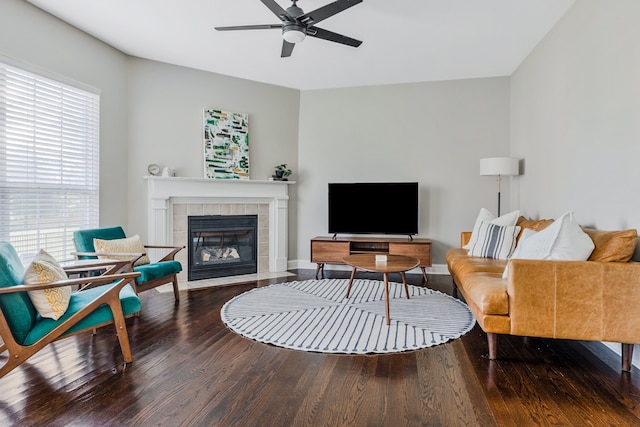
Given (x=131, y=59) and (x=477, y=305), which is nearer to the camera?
(x=477, y=305)

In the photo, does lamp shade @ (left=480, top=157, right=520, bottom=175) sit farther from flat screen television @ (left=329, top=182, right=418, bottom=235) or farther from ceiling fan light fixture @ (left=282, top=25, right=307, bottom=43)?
ceiling fan light fixture @ (left=282, top=25, right=307, bottom=43)

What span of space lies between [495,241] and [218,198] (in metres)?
3.53

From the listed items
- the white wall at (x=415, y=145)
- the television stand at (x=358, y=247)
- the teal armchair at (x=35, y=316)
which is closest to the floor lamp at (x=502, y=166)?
the white wall at (x=415, y=145)

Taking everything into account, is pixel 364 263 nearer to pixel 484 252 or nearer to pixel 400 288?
pixel 400 288

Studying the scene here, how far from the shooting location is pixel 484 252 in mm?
3896

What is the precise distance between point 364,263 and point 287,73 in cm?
293

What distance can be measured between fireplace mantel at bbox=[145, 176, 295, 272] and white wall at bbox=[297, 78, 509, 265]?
379mm

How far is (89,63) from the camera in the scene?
3.93m

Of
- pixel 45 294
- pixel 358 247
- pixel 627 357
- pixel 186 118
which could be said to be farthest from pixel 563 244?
pixel 186 118

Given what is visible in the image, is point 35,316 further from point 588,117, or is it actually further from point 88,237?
point 588,117

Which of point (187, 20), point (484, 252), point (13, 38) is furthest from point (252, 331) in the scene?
point (13, 38)

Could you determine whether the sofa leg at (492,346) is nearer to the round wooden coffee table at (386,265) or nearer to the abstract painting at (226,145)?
the round wooden coffee table at (386,265)

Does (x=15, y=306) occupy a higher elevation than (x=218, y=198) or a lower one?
lower

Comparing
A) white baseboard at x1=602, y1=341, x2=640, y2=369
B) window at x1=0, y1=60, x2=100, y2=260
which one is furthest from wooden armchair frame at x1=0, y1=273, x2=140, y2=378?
white baseboard at x1=602, y1=341, x2=640, y2=369
